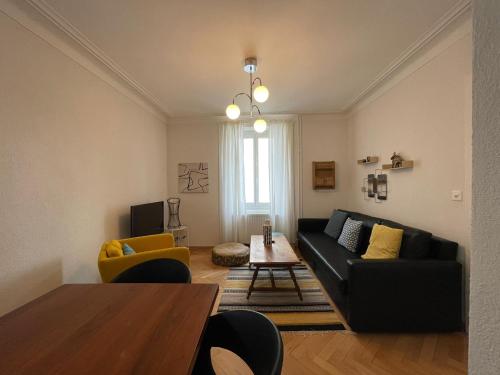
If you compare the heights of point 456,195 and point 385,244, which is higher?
point 456,195

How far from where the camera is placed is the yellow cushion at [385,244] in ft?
8.18

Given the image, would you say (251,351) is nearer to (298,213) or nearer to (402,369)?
(402,369)

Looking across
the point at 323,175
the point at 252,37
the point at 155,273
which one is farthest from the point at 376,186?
the point at 155,273

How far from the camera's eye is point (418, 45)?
2432 mm

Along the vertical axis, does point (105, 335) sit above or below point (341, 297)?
above

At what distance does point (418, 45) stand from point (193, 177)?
13.3 ft

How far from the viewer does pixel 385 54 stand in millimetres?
2658

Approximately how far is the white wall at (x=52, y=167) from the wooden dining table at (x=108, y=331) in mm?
1028

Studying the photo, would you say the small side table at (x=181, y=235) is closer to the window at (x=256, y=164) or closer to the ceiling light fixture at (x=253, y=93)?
the window at (x=256, y=164)

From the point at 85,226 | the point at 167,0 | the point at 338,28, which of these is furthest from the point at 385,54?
the point at 85,226

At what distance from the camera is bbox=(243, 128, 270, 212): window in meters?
4.97

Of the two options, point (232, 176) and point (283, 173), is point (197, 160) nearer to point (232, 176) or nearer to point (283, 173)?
point (232, 176)

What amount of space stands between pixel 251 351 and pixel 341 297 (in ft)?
5.57

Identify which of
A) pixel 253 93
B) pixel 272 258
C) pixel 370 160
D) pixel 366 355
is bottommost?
pixel 366 355
